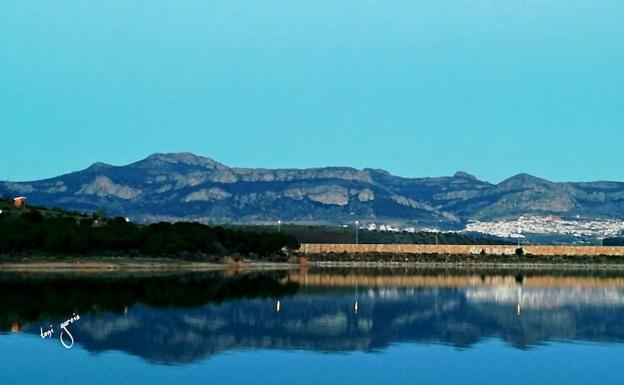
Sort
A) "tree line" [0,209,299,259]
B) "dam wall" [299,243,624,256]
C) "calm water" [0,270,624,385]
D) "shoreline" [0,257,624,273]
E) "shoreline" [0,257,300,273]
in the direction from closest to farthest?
"calm water" [0,270,624,385]
"shoreline" [0,257,300,273]
"shoreline" [0,257,624,273]
"tree line" [0,209,299,259]
"dam wall" [299,243,624,256]

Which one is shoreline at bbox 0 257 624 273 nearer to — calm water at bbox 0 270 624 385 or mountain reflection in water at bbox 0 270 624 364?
mountain reflection in water at bbox 0 270 624 364

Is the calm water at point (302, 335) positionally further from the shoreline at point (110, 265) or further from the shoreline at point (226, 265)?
the shoreline at point (226, 265)

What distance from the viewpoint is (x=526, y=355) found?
38.2 meters

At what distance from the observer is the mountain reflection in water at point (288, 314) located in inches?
1636

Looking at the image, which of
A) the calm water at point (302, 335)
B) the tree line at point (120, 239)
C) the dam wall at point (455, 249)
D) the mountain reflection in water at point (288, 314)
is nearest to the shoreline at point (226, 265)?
the tree line at point (120, 239)

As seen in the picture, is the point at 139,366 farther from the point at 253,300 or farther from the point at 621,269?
the point at 621,269

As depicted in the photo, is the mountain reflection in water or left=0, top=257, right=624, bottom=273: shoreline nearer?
the mountain reflection in water

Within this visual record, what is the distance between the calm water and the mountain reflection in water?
9 centimetres

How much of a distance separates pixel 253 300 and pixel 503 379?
104 feet

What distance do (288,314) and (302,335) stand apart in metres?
9.63

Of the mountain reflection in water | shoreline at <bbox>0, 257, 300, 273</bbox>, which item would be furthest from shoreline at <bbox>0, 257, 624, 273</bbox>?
the mountain reflection in water

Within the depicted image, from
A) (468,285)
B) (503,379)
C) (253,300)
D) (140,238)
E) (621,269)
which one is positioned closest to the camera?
(503,379)

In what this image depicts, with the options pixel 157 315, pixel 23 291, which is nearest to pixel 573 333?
pixel 157 315

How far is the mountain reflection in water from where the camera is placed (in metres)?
41.6
